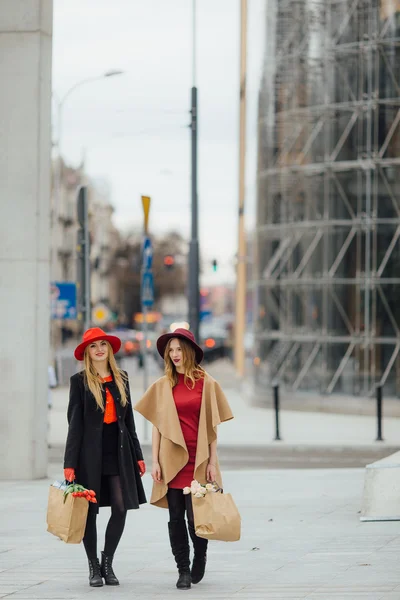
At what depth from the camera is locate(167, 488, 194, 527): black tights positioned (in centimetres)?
798

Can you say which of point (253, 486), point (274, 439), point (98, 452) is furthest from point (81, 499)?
point (274, 439)

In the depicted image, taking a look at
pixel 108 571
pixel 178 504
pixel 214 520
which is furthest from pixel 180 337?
pixel 108 571

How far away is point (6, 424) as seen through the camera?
14062mm

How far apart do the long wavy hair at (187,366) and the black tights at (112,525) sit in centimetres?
72

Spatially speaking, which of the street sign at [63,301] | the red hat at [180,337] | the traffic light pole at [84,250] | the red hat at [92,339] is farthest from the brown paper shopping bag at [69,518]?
the street sign at [63,301]

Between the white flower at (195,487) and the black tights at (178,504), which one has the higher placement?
the white flower at (195,487)

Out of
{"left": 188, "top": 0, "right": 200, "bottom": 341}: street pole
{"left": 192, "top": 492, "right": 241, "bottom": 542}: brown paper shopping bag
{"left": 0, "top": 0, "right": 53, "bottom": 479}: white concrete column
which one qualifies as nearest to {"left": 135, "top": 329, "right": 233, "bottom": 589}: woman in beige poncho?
{"left": 192, "top": 492, "right": 241, "bottom": 542}: brown paper shopping bag

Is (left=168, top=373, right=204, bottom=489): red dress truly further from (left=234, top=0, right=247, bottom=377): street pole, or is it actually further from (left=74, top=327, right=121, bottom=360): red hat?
(left=234, top=0, right=247, bottom=377): street pole

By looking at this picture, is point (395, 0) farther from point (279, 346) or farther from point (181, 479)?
point (181, 479)

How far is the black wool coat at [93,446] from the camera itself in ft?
26.5

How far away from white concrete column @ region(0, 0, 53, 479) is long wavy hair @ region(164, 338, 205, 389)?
20.2ft

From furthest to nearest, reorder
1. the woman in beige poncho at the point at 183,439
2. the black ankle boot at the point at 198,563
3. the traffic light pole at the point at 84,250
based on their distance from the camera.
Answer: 1. the traffic light pole at the point at 84,250
2. the black ankle boot at the point at 198,563
3. the woman in beige poncho at the point at 183,439

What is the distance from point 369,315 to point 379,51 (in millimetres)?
5442

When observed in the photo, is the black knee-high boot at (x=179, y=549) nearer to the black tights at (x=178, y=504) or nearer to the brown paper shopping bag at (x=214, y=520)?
the black tights at (x=178, y=504)
